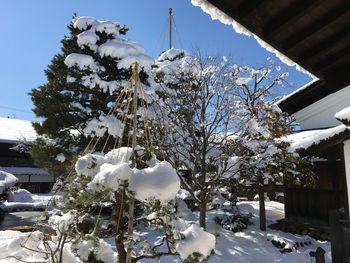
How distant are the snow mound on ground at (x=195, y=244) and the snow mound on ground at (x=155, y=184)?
66 cm

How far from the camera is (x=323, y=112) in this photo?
1137 cm

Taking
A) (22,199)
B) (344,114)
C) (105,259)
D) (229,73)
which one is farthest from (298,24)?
(22,199)

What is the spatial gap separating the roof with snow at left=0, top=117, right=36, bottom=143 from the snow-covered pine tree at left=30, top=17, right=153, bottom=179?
1345 centimetres

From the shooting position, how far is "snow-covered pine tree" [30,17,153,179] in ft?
48.9

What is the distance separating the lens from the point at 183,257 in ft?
12.1

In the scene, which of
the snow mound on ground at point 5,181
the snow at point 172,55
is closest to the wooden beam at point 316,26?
the snow at point 172,55

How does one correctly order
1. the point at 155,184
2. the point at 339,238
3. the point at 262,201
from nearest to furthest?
the point at 155,184
the point at 339,238
the point at 262,201

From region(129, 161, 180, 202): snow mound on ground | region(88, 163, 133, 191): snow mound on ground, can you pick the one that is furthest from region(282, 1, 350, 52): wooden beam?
region(88, 163, 133, 191): snow mound on ground

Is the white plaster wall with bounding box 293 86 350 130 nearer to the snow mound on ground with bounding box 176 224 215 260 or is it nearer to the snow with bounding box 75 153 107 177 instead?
the snow mound on ground with bounding box 176 224 215 260

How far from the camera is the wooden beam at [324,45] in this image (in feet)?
8.93

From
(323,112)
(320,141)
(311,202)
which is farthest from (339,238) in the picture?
(323,112)

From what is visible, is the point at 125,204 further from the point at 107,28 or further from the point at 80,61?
the point at 107,28

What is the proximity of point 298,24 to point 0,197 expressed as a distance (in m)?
21.2

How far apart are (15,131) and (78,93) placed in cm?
1947
